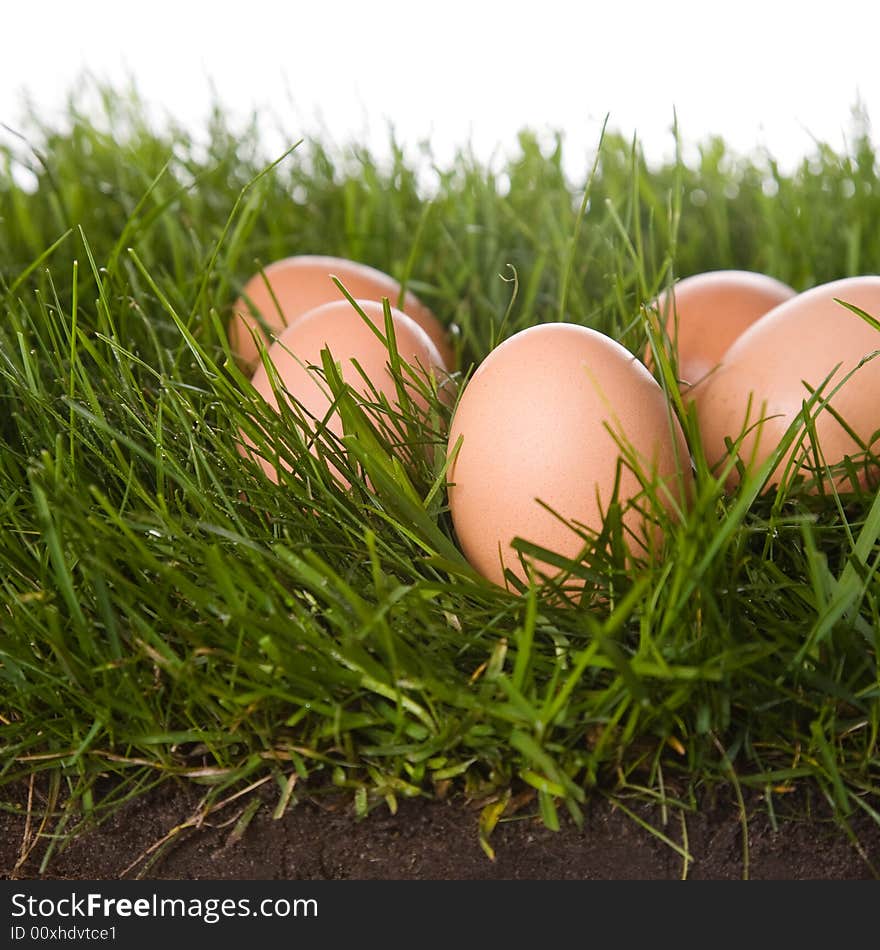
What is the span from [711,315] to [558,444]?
0.27 m

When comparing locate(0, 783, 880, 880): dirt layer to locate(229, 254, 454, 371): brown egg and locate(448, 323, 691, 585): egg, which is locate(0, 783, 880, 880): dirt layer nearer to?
locate(448, 323, 691, 585): egg

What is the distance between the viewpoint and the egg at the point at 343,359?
60 cm

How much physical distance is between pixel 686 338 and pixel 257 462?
32 cm

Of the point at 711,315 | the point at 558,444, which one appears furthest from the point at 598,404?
the point at 711,315

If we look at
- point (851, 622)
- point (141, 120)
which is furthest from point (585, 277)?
point (141, 120)

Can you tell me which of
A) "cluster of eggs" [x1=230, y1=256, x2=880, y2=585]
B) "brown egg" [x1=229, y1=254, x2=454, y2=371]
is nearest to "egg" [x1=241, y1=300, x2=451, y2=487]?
"cluster of eggs" [x1=230, y1=256, x2=880, y2=585]

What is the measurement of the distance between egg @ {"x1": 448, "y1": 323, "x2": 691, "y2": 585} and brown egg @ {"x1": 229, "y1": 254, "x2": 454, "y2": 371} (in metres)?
0.23

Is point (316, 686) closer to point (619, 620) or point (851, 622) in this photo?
point (619, 620)

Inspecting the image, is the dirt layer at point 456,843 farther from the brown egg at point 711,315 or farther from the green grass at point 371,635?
the brown egg at point 711,315

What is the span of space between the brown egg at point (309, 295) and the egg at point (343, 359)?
0.12m

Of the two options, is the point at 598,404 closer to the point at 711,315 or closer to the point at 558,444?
the point at 558,444

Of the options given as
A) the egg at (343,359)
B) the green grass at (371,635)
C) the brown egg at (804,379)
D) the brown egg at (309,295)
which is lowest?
the green grass at (371,635)

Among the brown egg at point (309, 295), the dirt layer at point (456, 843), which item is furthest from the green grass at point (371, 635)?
the brown egg at point (309, 295)

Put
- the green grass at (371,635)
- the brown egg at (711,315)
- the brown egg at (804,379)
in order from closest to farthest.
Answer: the green grass at (371,635) → the brown egg at (804,379) → the brown egg at (711,315)
